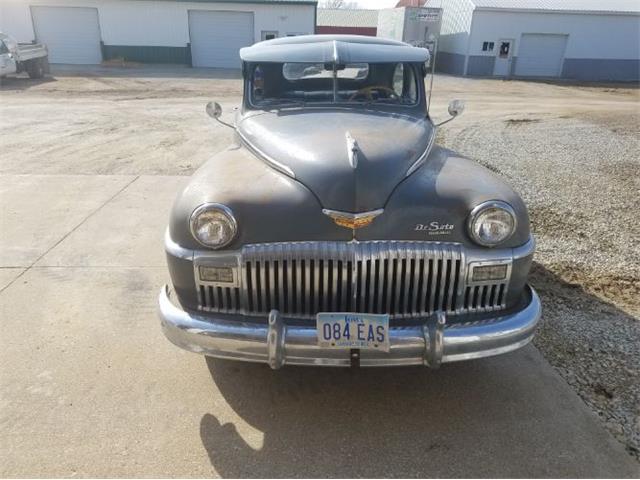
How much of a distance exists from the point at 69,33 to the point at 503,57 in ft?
78.5

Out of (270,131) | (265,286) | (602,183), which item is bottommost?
(602,183)

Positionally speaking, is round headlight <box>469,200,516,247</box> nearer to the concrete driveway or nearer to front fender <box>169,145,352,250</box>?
front fender <box>169,145,352,250</box>

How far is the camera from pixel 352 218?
254 centimetres

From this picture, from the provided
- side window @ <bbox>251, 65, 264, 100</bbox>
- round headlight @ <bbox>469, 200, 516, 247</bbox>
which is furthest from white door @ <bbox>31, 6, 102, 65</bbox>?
round headlight @ <bbox>469, 200, 516, 247</bbox>

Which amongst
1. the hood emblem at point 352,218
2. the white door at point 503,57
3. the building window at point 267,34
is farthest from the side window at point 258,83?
the white door at point 503,57

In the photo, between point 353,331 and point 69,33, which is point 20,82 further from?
point 353,331

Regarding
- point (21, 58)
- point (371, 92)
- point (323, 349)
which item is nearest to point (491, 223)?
point (323, 349)

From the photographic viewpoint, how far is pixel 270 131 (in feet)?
11.4

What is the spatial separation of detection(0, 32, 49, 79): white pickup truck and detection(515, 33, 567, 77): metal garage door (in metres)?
23.8

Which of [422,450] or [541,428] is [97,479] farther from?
[541,428]

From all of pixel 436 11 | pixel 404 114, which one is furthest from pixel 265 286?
pixel 436 11

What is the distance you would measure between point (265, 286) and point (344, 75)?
2.22 m

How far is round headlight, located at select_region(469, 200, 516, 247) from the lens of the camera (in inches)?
104

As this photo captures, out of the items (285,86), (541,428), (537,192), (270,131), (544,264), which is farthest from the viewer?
(537,192)
